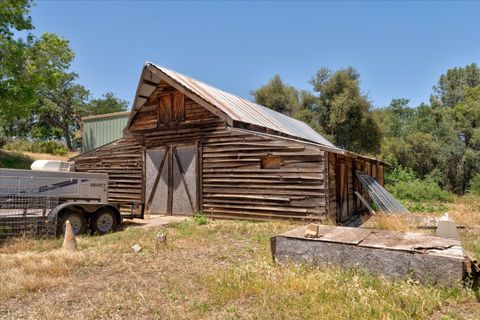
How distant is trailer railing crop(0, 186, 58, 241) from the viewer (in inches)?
353

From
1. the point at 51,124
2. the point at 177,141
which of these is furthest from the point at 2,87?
the point at 51,124

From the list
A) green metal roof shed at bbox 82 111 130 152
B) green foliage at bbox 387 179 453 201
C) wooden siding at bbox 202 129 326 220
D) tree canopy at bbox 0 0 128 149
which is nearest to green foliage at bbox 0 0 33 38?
tree canopy at bbox 0 0 128 149

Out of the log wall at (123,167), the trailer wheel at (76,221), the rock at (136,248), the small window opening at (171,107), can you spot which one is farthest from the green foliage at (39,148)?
the rock at (136,248)

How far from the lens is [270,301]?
4.77 meters

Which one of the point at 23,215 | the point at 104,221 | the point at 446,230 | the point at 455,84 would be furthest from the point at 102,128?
the point at 455,84

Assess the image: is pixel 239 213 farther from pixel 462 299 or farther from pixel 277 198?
pixel 462 299

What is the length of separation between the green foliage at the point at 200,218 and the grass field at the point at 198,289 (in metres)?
4.30

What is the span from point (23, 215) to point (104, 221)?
233 cm

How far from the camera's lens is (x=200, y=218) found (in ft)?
43.0

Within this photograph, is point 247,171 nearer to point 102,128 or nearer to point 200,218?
point 200,218

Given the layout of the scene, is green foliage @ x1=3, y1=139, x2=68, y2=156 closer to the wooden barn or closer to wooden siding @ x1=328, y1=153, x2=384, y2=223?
the wooden barn

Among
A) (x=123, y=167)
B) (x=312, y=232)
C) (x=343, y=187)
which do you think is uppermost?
(x=123, y=167)

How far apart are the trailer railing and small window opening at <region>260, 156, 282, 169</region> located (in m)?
7.00

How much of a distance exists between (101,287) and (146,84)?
36.9 ft
